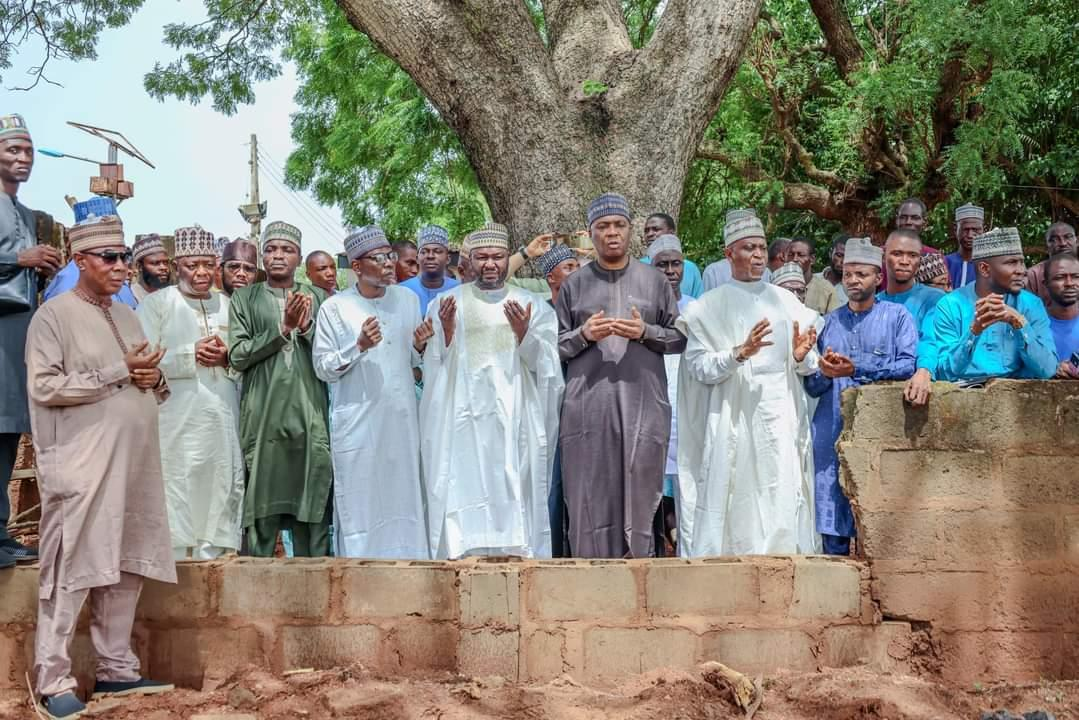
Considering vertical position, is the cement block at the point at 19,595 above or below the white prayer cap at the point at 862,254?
below

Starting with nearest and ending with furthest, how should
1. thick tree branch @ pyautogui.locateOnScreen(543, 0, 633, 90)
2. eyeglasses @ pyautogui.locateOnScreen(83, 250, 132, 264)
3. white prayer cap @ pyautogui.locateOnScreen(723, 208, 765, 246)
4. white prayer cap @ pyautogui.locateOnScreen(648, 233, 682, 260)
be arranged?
eyeglasses @ pyautogui.locateOnScreen(83, 250, 132, 264)
white prayer cap @ pyautogui.locateOnScreen(723, 208, 765, 246)
white prayer cap @ pyautogui.locateOnScreen(648, 233, 682, 260)
thick tree branch @ pyautogui.locateOnScreen(543, 0, 633, 90)

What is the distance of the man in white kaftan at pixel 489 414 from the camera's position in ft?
21.8

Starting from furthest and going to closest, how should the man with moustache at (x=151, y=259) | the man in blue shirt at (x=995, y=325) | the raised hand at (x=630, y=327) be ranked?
the man with moustache at (x=151, y=259) < the raised hand at (x=630, y=327) < the man in blue shirt at (x=995, y=325)

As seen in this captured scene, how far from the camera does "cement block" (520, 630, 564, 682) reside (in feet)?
18.8

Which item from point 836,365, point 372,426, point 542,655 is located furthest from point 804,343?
point 372,426

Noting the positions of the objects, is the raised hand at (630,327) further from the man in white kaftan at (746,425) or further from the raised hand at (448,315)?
the raised hand at (448,315)

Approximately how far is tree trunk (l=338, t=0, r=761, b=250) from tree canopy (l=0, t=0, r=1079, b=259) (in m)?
0.18

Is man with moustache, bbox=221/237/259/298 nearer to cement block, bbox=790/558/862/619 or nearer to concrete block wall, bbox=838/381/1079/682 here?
cement block, bbox=790/558/862/619

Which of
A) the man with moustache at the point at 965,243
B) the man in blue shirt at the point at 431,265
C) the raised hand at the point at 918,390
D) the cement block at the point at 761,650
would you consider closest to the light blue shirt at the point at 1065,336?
the raised hand at the point at 918,390

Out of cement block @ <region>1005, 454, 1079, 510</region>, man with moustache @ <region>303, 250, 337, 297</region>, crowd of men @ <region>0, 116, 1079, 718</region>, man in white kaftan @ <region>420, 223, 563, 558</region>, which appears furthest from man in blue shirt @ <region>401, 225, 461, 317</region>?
cement block @ <region>1005, 454, 1079, 510</region>

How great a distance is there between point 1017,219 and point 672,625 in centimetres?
869

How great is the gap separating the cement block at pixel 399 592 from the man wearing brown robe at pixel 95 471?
828 mm

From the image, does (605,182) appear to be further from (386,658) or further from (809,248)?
(386,658)

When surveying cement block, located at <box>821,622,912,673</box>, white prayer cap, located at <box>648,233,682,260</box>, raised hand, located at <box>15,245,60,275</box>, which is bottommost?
cement block, located at <box>821,622,912,673</box>
